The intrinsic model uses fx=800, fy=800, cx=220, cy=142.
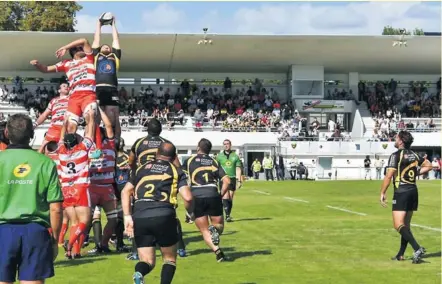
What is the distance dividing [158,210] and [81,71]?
541 cm

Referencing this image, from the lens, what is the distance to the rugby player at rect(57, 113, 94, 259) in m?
12.8

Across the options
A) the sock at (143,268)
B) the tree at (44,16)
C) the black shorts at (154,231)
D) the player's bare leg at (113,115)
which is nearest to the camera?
the sock at (143,268)

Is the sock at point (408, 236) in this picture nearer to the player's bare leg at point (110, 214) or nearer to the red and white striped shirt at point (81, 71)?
the player's bare leg at point (110, 214)

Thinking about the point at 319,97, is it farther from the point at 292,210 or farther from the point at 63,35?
the point at 292,210

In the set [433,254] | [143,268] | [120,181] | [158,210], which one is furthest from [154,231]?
[433,254]

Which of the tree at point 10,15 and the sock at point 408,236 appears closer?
the sock at point 408,236

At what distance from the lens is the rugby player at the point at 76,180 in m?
12.8

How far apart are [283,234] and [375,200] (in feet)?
42.4

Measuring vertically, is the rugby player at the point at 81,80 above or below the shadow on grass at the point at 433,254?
above

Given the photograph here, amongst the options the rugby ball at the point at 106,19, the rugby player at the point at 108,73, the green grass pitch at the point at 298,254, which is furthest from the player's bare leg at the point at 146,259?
the rugby ball at the point at 106,19

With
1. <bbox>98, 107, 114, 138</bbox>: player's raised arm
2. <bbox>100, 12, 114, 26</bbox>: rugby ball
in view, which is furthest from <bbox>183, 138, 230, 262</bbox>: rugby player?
<bbox>100, 12, 114, 26</bbox>: rugby ball

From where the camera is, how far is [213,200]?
45.8ft

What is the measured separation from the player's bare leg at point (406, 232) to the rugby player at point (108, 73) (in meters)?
5.19

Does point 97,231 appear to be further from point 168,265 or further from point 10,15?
point 10,15
